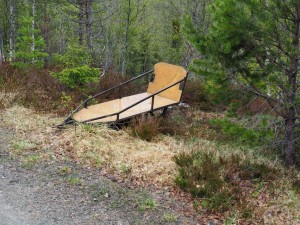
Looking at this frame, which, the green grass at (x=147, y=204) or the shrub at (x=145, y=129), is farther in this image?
the shrub at (x=145, y=129)

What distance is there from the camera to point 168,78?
8008mm

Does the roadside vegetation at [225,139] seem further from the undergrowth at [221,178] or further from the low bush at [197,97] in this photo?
the low bush at [197,97]

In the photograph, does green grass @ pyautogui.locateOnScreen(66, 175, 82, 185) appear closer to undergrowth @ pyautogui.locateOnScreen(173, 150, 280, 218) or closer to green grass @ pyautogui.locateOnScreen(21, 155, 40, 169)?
green grass @ pyautogui.locateOnScreen(21, 155, 40, 169)

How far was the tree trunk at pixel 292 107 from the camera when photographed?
17.1 ft

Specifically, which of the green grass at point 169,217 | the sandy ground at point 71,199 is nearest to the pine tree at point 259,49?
the sandy ground at point 71,199

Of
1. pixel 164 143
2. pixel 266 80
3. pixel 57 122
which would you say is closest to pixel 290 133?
pixel 266 80

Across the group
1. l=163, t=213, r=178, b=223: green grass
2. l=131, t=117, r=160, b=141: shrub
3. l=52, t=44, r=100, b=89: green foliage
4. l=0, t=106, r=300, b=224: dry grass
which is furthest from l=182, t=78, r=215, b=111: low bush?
l=163, t=213, r=178, b=223: green grass

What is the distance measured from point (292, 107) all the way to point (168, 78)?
3262 mm

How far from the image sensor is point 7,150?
555cm

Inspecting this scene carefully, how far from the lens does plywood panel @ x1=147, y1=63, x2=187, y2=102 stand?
7.65 m

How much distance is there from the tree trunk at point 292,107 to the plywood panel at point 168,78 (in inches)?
103

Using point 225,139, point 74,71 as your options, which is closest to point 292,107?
point 225,139

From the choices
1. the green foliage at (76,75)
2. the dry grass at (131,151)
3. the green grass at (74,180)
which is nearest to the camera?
the dry grass at (131,151)

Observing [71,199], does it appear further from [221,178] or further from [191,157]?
[221,178]
